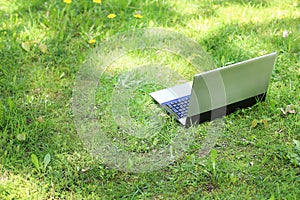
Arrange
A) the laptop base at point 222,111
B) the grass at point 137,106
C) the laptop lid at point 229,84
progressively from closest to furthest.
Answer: the grass at point 137,106 < the laptop lid at point 229,84 < the laptop base at point 222,111

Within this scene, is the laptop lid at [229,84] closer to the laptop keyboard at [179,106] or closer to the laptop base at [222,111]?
the laptop base at [222,111]

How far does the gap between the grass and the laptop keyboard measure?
0.06 m

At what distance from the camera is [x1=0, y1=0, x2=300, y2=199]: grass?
235cm

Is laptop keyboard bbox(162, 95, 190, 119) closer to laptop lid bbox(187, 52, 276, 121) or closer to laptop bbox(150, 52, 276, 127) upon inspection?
laptop bbox(150, 52, 276, 127)

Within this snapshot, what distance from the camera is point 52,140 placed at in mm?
2598

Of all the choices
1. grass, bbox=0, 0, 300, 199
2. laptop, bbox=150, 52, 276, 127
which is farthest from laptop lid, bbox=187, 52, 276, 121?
grass, bbox=0, 0, 300, 199

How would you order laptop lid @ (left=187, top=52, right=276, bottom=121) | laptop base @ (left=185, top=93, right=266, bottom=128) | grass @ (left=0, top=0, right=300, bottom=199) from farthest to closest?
laptop base @ (left=185, top=93, right=266, bottom=128) → laptop lid @ (left=187, top=52, right=276, bottom=121) → grass @ (left=0, top=0, right=300, bottom=199)

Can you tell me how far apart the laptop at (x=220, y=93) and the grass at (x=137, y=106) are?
0.06 m

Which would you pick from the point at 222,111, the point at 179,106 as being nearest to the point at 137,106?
the point at 179,106

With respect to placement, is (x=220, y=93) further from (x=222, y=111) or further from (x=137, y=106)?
(x=137, y=106)

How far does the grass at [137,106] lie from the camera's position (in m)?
2.35

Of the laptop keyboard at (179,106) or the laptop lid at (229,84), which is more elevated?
the laptop lid at (229,84)

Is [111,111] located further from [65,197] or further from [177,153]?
[65,197]

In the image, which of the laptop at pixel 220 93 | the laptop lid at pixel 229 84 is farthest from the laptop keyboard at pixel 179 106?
the laptop lid at pixel 229 84
